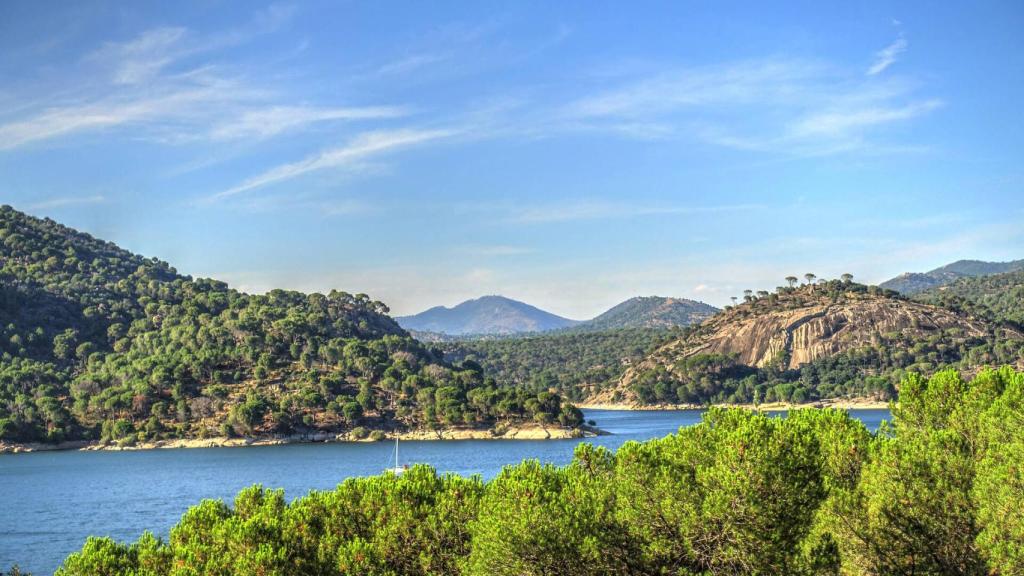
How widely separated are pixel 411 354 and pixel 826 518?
159366 millimetres

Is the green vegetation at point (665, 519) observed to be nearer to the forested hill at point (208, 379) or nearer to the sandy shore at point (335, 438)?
the sandy shore at point (335, 438)

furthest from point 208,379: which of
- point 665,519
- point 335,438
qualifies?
point 665,519

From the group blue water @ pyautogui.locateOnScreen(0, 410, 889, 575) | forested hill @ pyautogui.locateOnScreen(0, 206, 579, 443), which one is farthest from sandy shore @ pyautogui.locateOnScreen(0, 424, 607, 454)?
blue water @ pyautogui.locateOnScreen(0, 410, 889, 575)

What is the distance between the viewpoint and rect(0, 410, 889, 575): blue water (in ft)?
237

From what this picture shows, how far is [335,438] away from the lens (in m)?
145

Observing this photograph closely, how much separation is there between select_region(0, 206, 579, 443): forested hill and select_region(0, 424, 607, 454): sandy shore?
1443 millimetres

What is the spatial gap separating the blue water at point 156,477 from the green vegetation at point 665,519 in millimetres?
39500

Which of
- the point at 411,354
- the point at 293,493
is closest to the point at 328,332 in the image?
A: the point at 411,354

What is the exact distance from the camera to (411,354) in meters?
184

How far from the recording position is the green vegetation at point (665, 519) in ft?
82.2

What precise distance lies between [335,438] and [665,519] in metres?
124

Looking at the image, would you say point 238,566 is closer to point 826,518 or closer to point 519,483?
point 519,483

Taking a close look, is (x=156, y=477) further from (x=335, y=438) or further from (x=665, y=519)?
(x=665, y=519)

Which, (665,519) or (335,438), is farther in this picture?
(335,438)
